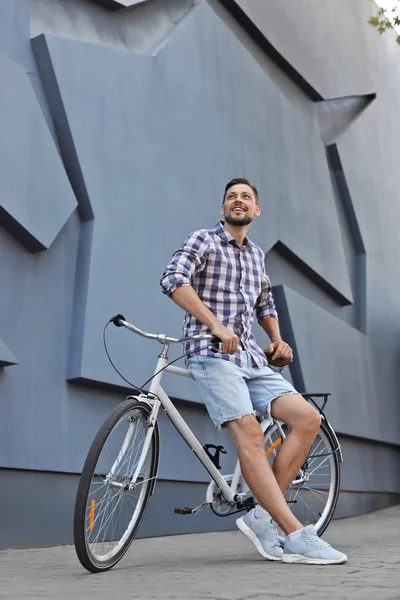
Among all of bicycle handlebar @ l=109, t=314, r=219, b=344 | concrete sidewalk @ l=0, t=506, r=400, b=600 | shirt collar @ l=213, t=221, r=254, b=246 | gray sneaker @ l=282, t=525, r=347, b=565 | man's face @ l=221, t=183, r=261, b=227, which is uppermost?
man's face @ l=221, t=183, r=261, b=227

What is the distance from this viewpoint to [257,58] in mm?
7621

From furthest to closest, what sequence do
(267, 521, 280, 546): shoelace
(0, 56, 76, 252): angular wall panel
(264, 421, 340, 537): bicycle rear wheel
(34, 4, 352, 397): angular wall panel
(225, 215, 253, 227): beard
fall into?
(34, 4, 352, 397): angular wall panel → (0, 56, 76, 252): angular wall panel → (264, 421, 340, 537): bicycle rear wheel → (225, 215, 253, 227): beard → (267, 521, 280, 546): shoelace

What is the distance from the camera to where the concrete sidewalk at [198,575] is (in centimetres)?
Result: 253

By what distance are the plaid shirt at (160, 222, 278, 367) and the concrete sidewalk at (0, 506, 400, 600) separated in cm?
97

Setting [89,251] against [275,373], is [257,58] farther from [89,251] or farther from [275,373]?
[275,373]

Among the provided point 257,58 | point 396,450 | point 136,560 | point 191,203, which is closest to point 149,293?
point 191,203

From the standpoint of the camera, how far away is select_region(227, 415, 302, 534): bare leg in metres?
3.40

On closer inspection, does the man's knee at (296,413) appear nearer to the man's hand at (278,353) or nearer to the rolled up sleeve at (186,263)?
the man's hand at (278,353)

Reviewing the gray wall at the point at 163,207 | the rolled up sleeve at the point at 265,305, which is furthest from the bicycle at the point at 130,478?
the gray wall at the point at 163,207

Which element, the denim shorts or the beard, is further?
the beard

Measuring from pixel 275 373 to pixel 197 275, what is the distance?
0.63 meters

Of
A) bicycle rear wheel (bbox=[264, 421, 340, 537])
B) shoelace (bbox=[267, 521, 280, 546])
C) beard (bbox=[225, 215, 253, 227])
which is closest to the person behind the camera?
shoelace (bbox=[267, 521, 280, 546])

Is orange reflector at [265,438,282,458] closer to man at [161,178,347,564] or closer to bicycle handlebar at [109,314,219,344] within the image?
man at [161,178,347,564]

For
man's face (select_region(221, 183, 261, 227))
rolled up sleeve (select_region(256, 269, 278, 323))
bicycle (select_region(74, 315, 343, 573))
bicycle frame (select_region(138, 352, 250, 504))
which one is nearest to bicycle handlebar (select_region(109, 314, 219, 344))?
bicycle (select_region(74, 315, 343, 573))
